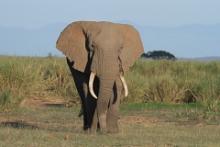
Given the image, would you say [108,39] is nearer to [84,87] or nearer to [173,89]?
[84,87]

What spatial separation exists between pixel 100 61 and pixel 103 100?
68 centimetres

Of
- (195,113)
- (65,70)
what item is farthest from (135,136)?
(65,70)

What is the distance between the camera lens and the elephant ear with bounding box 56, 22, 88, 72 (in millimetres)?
13922

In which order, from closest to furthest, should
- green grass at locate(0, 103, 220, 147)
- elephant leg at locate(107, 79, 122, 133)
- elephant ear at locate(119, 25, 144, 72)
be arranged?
green grass at locate(0, 103, 220, 147) → elephant leg at locate(107, 79, 122, 133) → elephant ear at locate(119, 25, 144, 72)

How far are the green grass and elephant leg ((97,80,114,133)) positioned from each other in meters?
0.28

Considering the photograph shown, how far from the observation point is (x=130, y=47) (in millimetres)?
14242

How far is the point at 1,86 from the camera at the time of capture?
23.9 meters

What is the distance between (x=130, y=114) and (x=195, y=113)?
221cm

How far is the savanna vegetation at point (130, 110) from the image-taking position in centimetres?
1318

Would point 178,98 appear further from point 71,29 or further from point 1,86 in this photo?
point 71,29

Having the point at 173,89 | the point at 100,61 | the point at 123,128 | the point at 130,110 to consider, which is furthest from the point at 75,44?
the point at 173,89

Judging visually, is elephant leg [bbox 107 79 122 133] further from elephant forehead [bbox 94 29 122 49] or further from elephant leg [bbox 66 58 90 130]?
elephant forehead [bbox 94 29 122 49]

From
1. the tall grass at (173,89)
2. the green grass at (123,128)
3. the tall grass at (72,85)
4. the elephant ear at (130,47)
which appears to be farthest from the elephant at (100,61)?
the tall grass at (173,89)

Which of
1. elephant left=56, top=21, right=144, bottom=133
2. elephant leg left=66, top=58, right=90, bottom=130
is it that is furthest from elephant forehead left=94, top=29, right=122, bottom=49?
elephant leg left=66, top=58, right=90, bottom=130
